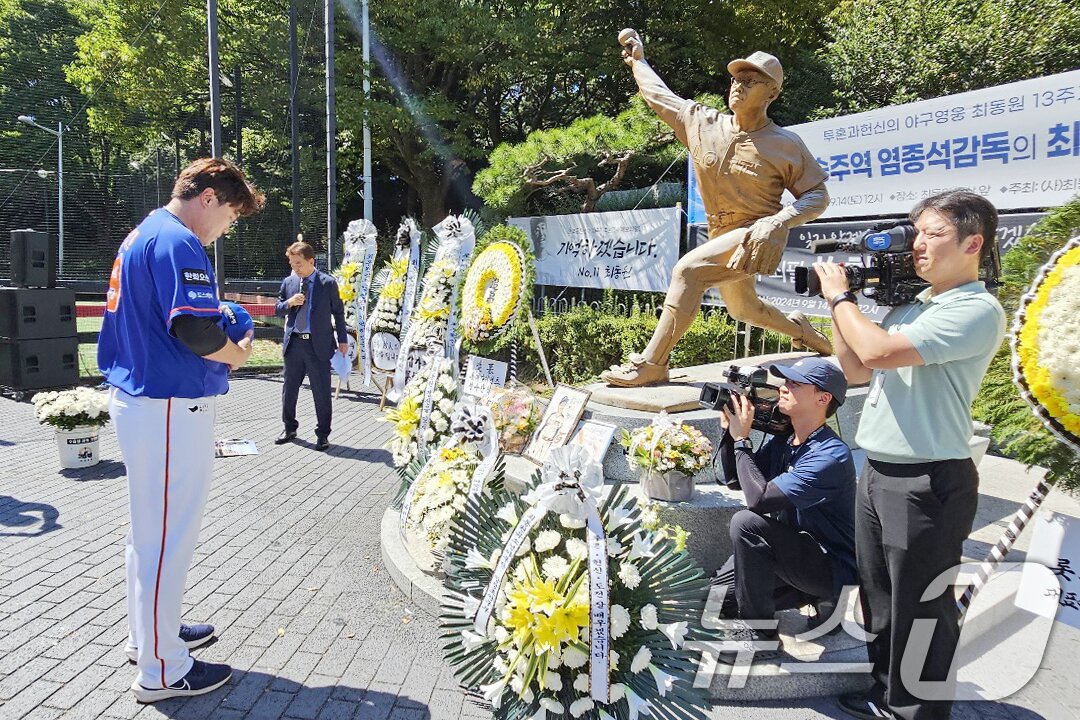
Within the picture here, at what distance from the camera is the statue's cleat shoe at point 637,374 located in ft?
13.6

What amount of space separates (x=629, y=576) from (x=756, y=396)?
107cm

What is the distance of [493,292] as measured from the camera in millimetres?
5609

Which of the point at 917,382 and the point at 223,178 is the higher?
the point at 223,178

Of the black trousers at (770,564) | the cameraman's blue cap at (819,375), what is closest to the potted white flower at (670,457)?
the black trousers at (770,564)

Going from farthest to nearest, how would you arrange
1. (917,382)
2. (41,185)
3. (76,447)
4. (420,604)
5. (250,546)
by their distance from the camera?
(41,185), (76,447), (250,546), (420,604), (917,382)

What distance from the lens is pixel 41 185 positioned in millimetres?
16328

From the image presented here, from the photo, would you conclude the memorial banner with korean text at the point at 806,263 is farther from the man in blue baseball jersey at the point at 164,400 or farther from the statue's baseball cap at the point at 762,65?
the man in blue baseball jersey at the point at 164,400

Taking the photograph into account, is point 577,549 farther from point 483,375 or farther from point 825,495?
point 483,375

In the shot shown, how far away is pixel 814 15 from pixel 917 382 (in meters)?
15.3

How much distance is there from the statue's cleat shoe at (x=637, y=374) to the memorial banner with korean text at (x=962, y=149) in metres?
3.69

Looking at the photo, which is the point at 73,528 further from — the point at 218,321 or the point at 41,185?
the point at 41,185

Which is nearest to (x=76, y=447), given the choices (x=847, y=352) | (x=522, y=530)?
(x=522, y=530)

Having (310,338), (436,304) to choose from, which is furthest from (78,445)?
(436,304)

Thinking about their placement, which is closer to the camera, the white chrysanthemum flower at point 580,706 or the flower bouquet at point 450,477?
the white chrysanthemum flower at point 580,706
